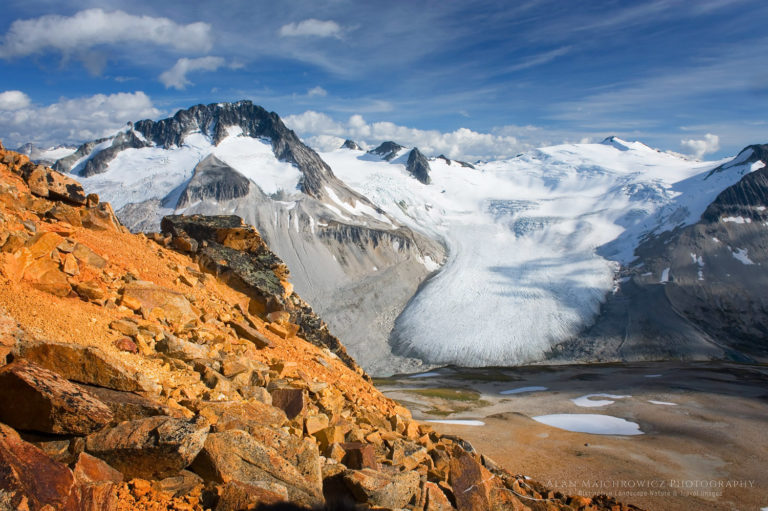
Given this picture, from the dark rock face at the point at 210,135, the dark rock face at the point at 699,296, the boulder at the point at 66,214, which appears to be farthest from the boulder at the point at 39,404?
the dark rock face at the point at 210,135

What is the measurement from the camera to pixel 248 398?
1043 centimetres

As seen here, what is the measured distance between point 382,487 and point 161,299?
7.42m

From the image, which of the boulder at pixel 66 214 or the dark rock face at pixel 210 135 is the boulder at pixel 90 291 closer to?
the boulder at pixel 66 214

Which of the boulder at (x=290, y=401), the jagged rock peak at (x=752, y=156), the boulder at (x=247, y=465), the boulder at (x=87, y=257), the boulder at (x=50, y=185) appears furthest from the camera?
the jagged rock peak at (x=752, y=156)

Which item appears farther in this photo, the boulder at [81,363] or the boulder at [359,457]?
the boulder at [359,457]

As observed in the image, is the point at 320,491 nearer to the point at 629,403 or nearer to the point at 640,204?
the point at 629,403

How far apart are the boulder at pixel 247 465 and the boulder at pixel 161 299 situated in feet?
16.1

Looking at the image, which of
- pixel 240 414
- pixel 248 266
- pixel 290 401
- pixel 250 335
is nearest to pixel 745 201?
pixel 248 266

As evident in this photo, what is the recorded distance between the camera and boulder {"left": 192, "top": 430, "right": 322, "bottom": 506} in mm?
7566

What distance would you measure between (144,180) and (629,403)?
15799 centimetres

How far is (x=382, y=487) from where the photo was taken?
922 centimetres

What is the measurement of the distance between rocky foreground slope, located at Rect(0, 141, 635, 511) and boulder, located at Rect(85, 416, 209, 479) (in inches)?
0.8

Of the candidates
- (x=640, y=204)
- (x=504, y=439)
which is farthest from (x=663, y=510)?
(x=640, y=204)

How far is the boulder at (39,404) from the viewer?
6730 millimetres
